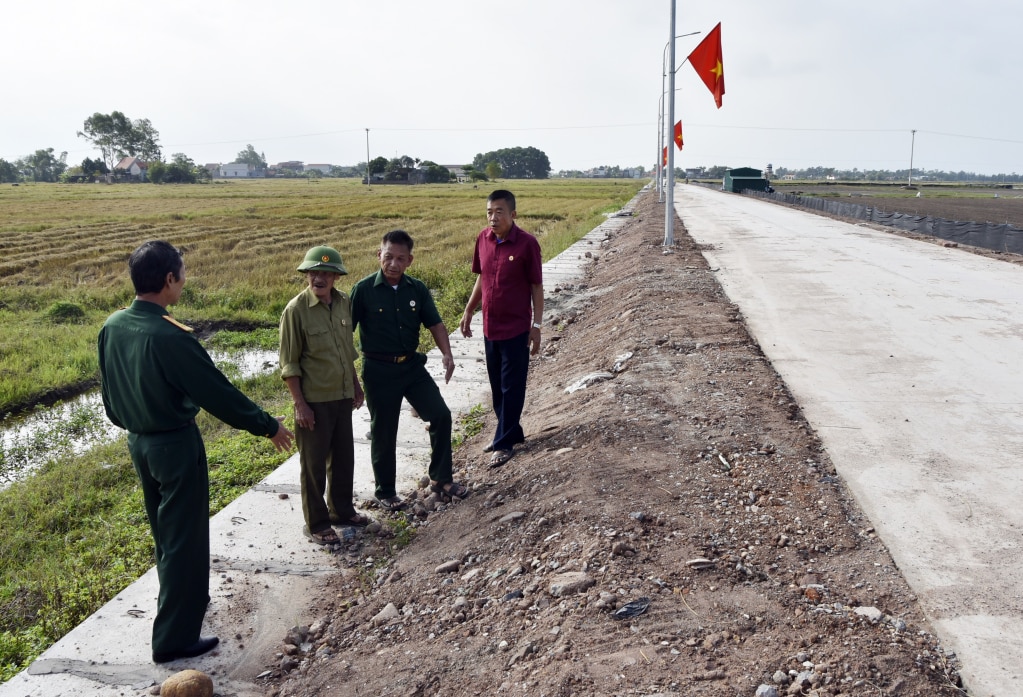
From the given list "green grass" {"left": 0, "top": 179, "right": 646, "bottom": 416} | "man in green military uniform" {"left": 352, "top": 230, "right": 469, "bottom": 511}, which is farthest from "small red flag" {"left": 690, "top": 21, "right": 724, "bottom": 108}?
"man in green military uniform" {"left": 352, "top": 230, "right": 469, "bottom": 511}

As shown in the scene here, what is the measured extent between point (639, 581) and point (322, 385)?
6.32 ft

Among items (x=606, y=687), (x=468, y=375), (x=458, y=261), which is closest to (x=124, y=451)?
(x=468, y=375)

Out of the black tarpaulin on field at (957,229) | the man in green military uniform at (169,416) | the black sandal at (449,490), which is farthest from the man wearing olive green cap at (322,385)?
the black tarpaulin on field at (957,229)

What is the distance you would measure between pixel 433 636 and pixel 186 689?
990 mm

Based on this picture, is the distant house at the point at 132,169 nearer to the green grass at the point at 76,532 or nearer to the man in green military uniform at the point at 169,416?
the green grass at the point at 76,532

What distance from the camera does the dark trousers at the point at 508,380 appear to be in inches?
199

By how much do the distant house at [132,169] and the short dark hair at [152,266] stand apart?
131 m

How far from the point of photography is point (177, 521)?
Answer: 3.37 m

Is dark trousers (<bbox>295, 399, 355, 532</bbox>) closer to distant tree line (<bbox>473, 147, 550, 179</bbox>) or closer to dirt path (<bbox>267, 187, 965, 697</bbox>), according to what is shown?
dirt path (<bbox>267, 187, 965, 697</bbox>)

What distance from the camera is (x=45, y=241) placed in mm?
24719

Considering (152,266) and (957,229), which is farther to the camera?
(957,229)

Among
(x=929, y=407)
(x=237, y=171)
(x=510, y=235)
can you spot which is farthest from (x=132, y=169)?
(x=929, y=407)

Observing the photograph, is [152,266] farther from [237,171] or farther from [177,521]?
[237,171]

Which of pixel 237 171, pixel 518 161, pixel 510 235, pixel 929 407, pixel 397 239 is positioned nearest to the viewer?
pixel 397 239
